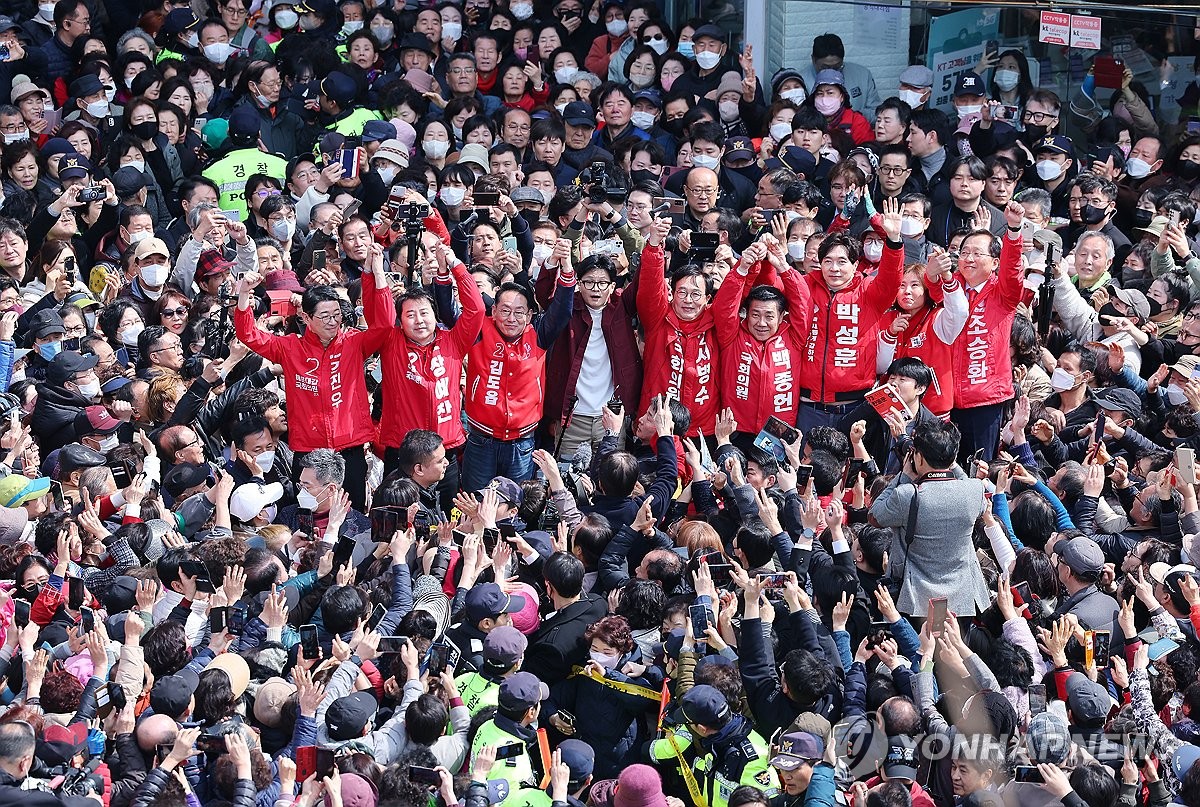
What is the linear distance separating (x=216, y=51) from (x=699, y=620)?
7.69 m

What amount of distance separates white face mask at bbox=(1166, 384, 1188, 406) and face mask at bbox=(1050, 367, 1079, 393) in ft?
1.47

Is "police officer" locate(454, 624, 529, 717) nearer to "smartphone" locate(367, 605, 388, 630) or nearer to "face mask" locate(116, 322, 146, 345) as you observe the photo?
"smartphone" locate(367, 605, 388, 630)

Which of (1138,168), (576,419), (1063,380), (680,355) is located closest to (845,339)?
(680,355)

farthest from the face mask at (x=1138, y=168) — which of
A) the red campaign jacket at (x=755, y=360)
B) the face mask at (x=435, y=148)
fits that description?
the face mask at (x=435, y=148)

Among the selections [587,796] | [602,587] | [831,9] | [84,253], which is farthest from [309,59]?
[587,796]

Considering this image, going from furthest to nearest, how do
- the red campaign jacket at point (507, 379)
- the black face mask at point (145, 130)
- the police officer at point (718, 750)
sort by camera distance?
the black face mask at point (145, 130) → the red campaign jacket at point (507, 379) → the police officer at point (718, 750)

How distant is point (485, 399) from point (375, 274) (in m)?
0.79

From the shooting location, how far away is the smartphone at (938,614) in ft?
20.2

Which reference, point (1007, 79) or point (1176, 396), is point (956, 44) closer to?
point (1007, 79)

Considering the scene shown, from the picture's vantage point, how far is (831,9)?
1249 centimetres

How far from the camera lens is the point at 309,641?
645 cm

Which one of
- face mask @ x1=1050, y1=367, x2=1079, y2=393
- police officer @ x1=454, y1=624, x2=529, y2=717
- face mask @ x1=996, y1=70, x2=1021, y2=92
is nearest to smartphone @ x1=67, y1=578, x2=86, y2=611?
police officer @ x1=454, y1=624, x2=529, y2=717

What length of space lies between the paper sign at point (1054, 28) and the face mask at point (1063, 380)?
13.9 feet

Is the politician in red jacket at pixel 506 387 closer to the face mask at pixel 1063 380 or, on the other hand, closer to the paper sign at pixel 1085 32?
the face mask at pixel 1063 380
